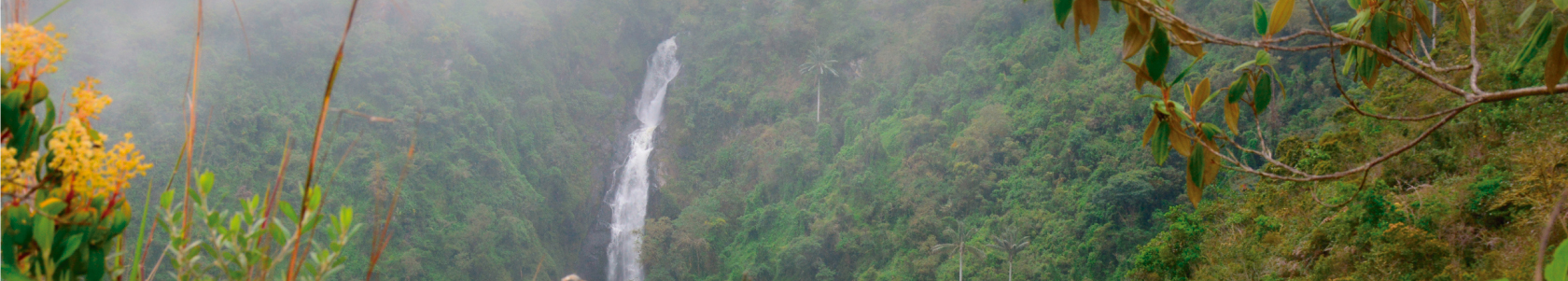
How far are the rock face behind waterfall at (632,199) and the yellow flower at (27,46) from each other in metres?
20.8

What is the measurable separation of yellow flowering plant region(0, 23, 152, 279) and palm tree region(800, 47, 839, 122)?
23.8 m

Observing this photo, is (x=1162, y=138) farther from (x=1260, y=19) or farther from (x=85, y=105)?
(x=85, y=105)

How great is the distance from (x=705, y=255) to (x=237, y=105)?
13.4 meters

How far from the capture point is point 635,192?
22891mm

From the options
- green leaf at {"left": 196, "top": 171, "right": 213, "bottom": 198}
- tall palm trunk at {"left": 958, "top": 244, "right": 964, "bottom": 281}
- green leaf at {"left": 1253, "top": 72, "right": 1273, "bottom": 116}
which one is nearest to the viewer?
green leaf at {"left": 196, "top": 171, "right": 213, "bottom": 198}

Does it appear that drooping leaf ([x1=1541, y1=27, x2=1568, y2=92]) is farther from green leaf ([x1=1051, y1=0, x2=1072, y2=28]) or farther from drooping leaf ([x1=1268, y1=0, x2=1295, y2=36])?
green leaf ([x1=1051, y1=0, x2=1072, y2=28])

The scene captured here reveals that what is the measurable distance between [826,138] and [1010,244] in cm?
857

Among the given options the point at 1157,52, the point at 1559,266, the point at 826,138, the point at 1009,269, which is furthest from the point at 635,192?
the point at 1559,266

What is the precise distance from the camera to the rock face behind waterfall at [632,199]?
2150 cm

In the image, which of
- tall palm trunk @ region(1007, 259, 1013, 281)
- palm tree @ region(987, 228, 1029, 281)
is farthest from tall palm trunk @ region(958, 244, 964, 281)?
tall palm trunk @ region(1007, 259, 1013, 281)

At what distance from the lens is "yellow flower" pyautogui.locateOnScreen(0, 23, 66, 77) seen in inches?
24.2

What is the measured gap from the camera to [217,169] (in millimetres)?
17828

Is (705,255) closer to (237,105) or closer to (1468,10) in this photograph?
(237,105)

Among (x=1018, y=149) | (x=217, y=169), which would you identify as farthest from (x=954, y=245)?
(x=217, y=169)
